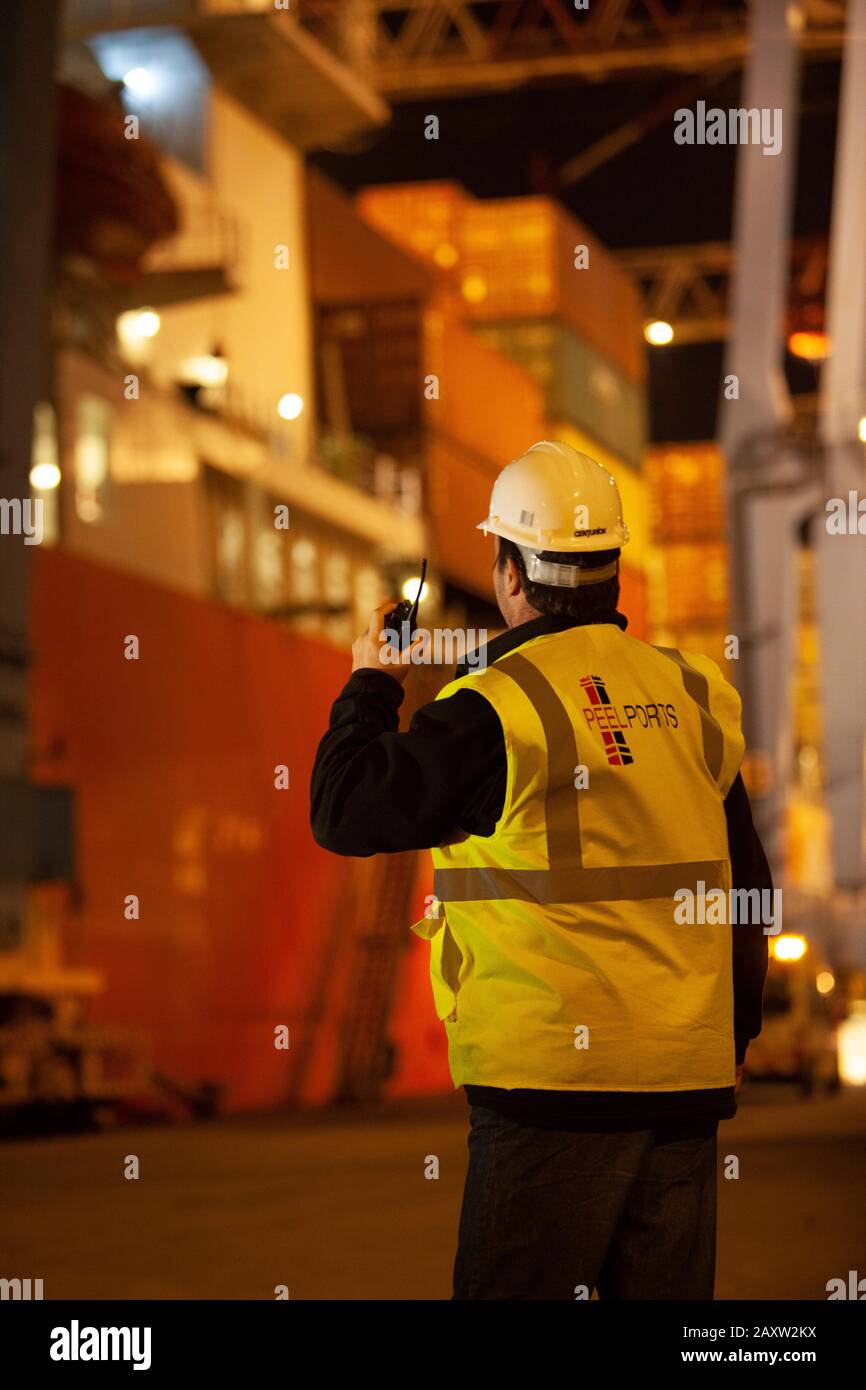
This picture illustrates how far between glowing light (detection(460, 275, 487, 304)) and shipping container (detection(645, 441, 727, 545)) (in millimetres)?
12371

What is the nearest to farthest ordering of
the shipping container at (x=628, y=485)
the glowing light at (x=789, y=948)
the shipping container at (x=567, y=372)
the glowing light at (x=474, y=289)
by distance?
the glowing light at (x=789, y=948) < the shipping container at (x=628, y=485) < the shipping container at (x=567, y=372) < the glowing light at (x=474, y=289)

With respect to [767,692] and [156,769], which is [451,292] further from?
[156,769]

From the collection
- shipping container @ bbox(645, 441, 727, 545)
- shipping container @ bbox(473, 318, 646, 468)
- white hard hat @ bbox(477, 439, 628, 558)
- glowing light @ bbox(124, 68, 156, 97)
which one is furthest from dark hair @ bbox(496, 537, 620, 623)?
shipping container @ bbox(645, 441, 727, 545)

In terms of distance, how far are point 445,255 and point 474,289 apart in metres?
2.00

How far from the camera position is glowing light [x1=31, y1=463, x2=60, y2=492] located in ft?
68.4

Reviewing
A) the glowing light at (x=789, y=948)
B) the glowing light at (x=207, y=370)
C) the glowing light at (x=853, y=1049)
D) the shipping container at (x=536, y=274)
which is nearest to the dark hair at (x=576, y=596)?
the glowing light at (x=789, y=948)

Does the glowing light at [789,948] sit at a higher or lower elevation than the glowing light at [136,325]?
lower

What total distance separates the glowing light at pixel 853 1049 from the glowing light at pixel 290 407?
1160 centimetres

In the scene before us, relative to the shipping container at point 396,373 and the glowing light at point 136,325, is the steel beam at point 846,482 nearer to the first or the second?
the shipping container at point 396,373

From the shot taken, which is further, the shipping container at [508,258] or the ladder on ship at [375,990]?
the shipping container at [508,258]

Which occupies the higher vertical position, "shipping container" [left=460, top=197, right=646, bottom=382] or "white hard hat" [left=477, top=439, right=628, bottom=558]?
"shipping container" [left=460, top=197, right=646, bottom=382]

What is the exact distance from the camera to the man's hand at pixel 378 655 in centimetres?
289

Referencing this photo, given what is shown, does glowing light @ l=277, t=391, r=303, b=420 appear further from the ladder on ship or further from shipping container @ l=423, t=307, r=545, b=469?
the ladder on ship

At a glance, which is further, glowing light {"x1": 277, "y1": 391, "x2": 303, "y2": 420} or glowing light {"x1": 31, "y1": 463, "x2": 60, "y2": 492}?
glowing light {"x1": 277, "y1": 391, "x2": 303, "y2": 420}
